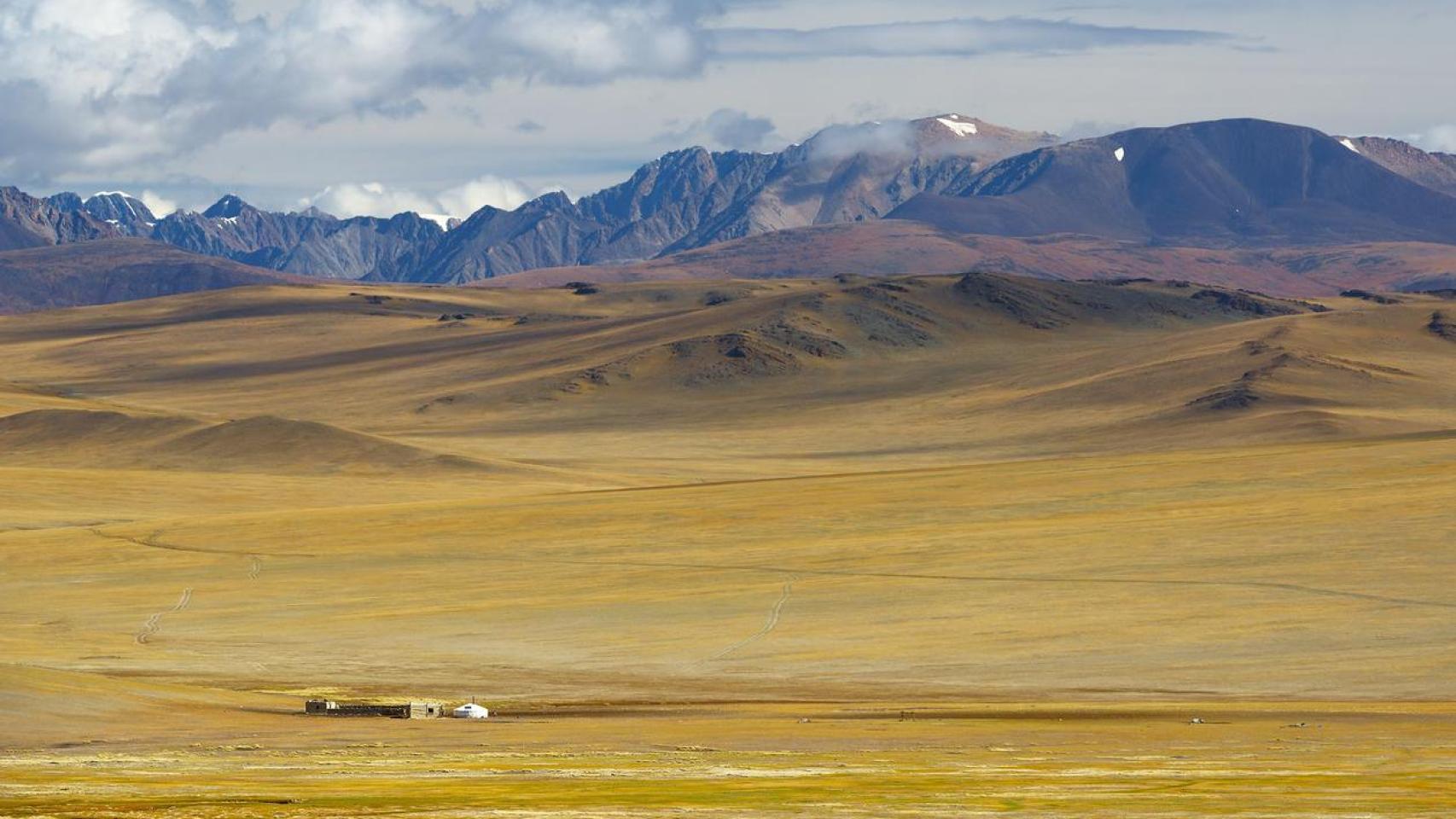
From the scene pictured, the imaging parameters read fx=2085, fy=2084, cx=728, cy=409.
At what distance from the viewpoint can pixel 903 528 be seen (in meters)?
98.7

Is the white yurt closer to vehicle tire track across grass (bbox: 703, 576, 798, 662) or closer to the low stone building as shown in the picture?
the low stone building

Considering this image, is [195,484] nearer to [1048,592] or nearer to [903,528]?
[903,528]

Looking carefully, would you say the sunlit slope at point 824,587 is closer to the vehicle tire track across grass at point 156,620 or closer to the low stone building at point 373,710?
the vehicle tire track across grass at point 156,620

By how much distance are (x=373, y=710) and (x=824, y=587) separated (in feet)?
102

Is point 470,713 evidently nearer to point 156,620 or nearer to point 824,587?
point 824,587

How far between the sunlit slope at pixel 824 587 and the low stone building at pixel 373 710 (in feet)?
21.1

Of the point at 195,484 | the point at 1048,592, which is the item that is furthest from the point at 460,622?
the point at 195,484

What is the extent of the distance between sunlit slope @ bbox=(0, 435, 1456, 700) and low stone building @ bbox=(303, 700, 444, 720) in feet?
21.1

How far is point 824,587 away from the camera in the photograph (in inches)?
3339

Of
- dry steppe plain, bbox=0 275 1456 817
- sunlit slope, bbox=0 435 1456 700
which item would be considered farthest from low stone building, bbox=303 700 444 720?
sunlit slope, bbox=0 435 1456 700

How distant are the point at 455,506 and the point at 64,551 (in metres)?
21.3

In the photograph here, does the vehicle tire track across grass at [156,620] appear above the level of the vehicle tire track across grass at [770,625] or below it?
below

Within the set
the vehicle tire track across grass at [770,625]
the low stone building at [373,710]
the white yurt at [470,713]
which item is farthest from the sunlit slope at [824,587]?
the white yurt at [470,713]

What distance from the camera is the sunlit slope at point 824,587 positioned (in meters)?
67.1
